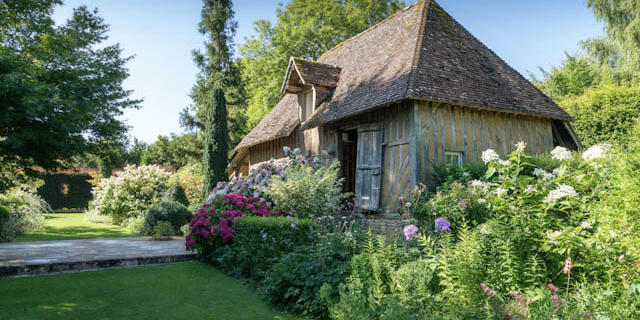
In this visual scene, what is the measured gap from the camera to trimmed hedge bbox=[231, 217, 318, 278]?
19.4 ft

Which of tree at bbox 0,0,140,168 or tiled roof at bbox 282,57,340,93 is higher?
tiled roof at bbox 282,57,340,93

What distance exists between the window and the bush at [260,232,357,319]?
4.15 meters

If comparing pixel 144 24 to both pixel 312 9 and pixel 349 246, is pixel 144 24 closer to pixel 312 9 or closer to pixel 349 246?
pixel 349 246

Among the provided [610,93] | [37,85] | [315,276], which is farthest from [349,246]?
[610,93]

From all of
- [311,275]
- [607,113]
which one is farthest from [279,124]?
[607,113]

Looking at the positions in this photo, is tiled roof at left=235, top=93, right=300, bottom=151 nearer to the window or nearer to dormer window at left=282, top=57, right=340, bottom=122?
dormer window at left=282, top=57, right=340, bottom=122

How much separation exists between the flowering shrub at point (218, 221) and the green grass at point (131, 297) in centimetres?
96

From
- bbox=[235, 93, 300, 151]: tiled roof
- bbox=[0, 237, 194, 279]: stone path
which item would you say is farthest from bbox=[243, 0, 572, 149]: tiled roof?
bbox=[0, 237, 194, 279]: stone path

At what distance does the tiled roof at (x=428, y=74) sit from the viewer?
28.3 ft

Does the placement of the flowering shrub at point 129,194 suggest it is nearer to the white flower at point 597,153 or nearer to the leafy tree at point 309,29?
the leafy tree at point 309,29

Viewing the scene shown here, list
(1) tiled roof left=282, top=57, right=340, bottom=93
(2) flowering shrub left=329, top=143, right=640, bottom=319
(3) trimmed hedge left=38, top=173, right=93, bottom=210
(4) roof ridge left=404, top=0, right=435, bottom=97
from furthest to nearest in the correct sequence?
(3) trimmed hedge left=38, top=173, right=93, bottom=210, (1) tiled roof left=282, top=57, right=340, bottom=93, (4) roof ridge left=404, top=0, right=435, bottom=97, (2) flowering shrub left=329, top=143, right=640, bottom=319

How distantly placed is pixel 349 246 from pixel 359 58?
8593 millimetres

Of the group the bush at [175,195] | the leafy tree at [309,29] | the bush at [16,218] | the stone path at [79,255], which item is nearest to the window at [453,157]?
the stone path at [79,255]

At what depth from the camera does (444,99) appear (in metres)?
8.18
